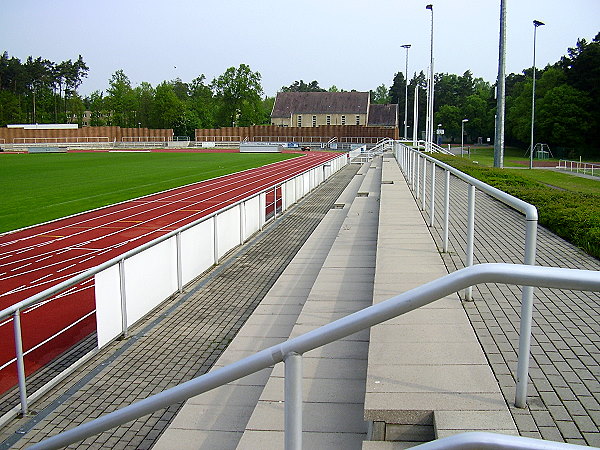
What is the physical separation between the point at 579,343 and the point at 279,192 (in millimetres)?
16799

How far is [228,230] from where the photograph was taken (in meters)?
13.6

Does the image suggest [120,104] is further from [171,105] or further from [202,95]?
[202,95]

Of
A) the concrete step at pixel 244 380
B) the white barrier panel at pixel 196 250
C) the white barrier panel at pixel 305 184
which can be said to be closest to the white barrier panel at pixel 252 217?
the concrete step at pixel 244 380

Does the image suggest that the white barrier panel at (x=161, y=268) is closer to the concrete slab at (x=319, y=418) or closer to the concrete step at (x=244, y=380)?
the concrete step at (x=244, y=380)

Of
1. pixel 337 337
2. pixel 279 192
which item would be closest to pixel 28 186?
pixel 279 192

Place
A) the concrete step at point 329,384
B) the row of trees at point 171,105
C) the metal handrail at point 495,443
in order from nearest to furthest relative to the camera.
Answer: the metal handrail at point 495,443 < the concrete step at point 329,384 < the row of trees at point 171,105

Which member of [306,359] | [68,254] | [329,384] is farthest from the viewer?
[68,254]

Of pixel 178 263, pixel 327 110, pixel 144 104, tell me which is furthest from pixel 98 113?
pixel 178 263

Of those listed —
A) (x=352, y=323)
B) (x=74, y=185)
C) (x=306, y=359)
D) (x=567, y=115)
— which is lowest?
(x=74, y=185)

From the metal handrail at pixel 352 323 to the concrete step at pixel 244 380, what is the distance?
2.22 metres

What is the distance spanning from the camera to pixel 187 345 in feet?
25.8

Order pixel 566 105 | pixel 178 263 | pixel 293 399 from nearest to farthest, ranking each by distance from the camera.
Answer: pixel 293 399, pixel 178 263, pixel 566 105

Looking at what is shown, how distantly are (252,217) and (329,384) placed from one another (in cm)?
1058

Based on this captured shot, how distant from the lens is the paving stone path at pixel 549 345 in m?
3.74
